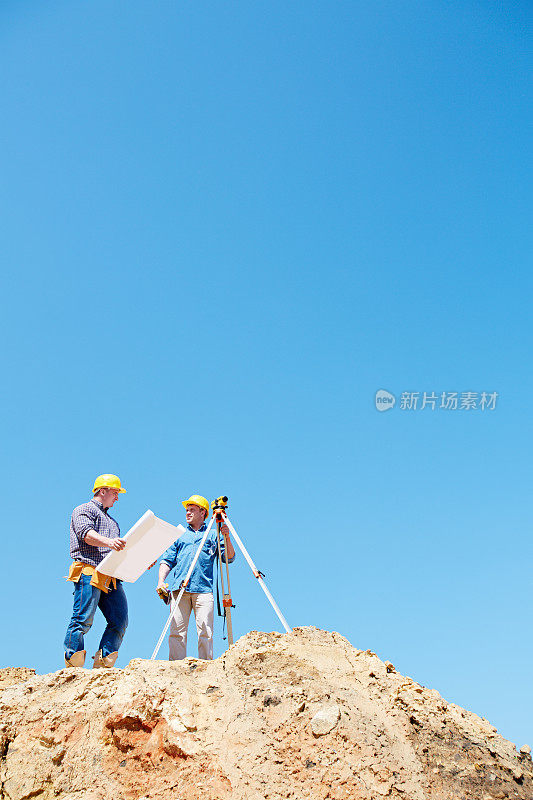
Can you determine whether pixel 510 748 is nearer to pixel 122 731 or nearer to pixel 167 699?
pixel 167 699

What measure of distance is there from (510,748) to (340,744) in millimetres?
1420

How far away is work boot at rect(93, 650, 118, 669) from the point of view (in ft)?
21.6

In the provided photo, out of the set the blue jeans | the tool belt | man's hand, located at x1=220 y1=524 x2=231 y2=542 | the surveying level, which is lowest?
the blue jeans

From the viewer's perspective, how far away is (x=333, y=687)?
477 centimetres

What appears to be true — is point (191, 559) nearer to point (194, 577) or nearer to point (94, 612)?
point (194, 577)

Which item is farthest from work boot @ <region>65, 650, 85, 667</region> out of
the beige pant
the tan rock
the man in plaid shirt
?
the tan rock

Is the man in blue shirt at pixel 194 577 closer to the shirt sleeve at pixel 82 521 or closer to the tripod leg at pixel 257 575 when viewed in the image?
the tripod leg at pixel 257 575

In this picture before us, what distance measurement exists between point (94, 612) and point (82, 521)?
1077 mm

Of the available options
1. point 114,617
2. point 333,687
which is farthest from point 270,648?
point 114,617

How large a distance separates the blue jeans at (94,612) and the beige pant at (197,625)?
0.72 metres

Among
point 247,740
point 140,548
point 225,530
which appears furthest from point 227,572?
point 247,740

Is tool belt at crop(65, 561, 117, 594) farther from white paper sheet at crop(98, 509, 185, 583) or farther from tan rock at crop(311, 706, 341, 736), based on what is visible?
tan rock at crop(311, 706, 341, 736)

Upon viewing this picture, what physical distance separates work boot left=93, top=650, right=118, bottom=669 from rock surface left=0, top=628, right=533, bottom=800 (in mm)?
1656

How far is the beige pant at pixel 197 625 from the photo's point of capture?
7.42 metres
